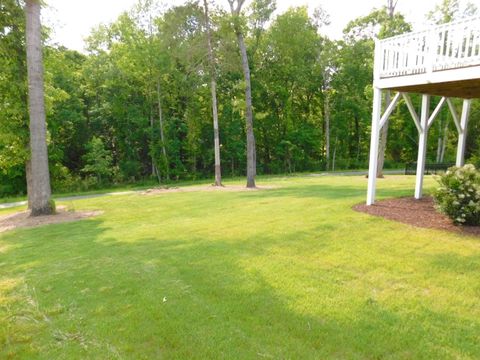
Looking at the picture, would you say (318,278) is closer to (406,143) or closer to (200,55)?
(200,55)

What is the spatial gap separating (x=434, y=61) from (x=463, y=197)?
2.41 metres

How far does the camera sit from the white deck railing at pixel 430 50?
217 inches

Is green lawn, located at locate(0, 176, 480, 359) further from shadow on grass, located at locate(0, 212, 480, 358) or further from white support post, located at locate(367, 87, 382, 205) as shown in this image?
white support post, located at locate(367, 87, 382, 205)

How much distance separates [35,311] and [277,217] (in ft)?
15.3

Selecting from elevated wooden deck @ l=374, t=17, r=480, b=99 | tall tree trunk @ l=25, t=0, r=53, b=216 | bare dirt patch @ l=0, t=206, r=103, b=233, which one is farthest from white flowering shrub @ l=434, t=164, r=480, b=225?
tall tree trunk @ l=25, t=0, r=53, b=216

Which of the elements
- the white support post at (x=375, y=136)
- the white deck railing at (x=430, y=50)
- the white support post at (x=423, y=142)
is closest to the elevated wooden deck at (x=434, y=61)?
the white deck railing at (x=430, y=50)

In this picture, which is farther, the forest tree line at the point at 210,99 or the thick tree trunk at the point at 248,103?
the forest tree line at the point at 210,99

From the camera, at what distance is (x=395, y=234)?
17.5ft

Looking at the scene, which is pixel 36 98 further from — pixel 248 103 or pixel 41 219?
pixel 248 103

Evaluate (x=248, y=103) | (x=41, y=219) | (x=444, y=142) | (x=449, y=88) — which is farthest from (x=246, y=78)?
(x=444, y=142)

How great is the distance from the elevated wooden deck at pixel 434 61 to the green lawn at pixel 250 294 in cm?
270

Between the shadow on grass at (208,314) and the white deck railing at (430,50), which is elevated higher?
the white deck railing at (430,50)

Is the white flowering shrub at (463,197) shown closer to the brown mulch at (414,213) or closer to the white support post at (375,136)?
the brown mulch at (414,213)

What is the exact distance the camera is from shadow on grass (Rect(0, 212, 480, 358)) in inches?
102
